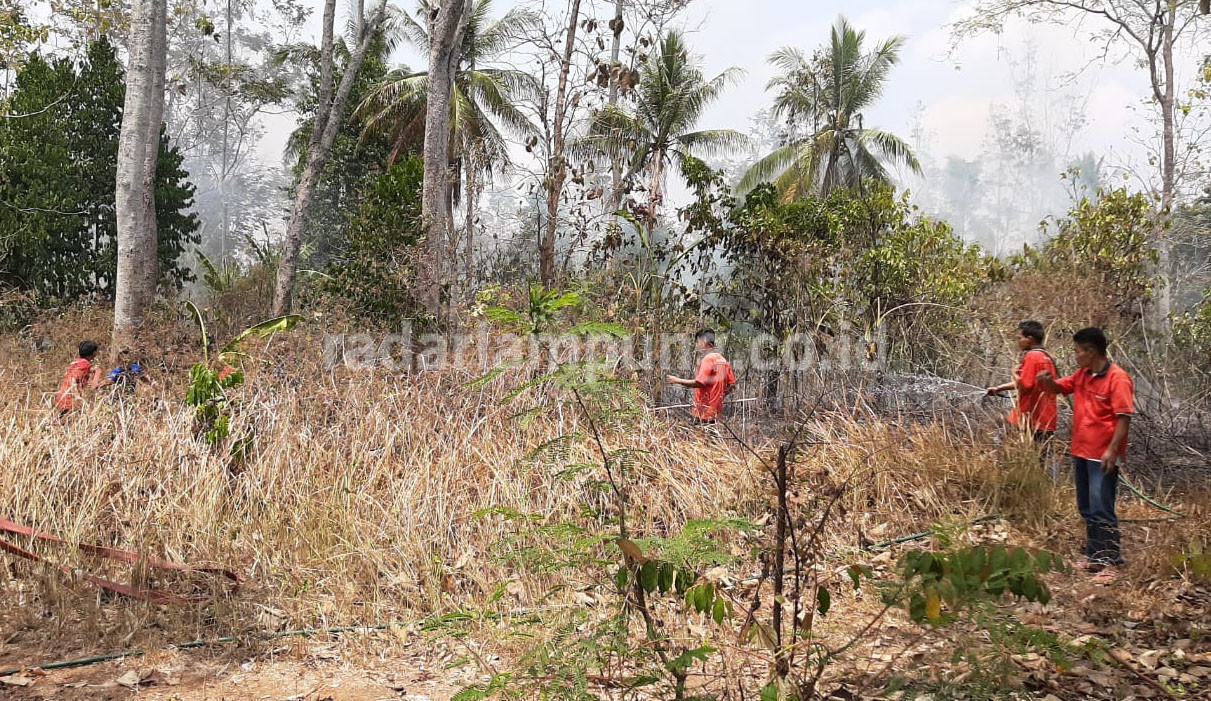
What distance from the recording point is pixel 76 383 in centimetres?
609

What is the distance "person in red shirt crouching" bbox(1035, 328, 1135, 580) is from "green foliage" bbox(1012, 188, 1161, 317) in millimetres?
7155

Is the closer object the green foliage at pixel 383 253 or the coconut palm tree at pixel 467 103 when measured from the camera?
the green foliage at pixel 383 253

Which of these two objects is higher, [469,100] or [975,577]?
[469,100]

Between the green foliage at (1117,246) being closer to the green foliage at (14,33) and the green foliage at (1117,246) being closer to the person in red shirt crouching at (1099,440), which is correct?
the person in red shirt crouching at (1099,440)

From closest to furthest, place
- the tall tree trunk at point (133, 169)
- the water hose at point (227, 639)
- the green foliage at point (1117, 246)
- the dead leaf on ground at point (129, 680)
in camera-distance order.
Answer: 1. the dead leaf on ground at point (129, 680)
2. the water hose at point (227, 639)
3. the tall tree trunk at point (133, 169)
4. the green foliage at point (1117, 246)

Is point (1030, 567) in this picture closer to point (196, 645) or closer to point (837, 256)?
point (196, 645)

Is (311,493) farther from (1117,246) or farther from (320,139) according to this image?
(1117,246)

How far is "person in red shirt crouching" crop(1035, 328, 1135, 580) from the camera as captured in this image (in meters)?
4.23

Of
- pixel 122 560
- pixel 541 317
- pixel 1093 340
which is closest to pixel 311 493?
pixel 122 560

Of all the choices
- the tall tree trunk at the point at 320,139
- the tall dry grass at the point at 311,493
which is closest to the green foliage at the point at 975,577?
the tall dry grass at the point at 311,493

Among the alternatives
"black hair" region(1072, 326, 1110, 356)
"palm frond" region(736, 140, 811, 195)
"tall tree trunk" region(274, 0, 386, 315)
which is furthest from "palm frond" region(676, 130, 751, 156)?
"black hair" region(1072, 326, 1110, 356)

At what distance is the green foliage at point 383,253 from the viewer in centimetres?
1048

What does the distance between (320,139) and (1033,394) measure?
12.4 meters

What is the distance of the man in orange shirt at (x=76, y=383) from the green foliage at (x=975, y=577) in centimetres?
578
